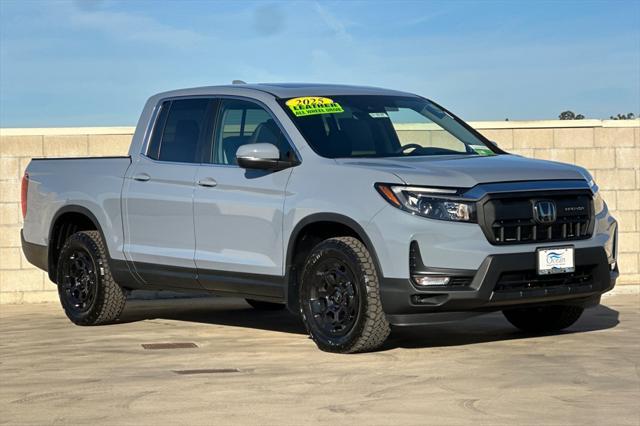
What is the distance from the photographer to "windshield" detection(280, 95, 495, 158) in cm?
986

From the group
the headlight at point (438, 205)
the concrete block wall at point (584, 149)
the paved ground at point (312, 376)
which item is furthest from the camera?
the concrete block wall at point (584, 149)

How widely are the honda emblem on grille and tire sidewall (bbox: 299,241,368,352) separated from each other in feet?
4.01

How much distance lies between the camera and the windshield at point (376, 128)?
986cm

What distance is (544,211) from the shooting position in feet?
30.0

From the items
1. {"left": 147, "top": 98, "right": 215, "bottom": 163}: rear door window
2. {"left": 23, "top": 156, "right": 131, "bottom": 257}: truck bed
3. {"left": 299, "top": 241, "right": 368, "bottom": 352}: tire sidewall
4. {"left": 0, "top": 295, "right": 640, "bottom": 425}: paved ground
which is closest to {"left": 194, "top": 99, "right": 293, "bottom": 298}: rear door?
{"left": 147, "top": 98, "right": 215, "bottom": 163}: rear door window

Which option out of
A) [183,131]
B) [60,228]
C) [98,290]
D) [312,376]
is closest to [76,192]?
[60,228]

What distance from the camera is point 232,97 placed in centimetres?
1061

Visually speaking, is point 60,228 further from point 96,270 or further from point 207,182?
point 207,182

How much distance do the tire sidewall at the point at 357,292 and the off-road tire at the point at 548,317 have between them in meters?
1.77

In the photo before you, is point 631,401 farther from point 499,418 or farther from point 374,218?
point 374,218

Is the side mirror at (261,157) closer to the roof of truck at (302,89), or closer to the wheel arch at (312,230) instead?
the wheel arch at (312,230)

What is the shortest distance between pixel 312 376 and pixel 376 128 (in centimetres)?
264

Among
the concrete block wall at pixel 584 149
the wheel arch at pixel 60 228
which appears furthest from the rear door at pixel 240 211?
the concrete block wall at pixel 584 149

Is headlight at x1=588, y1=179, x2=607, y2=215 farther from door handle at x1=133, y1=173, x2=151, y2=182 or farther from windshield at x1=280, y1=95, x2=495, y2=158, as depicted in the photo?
door handle at x1=133, y1=173, x2=151, y2=182
